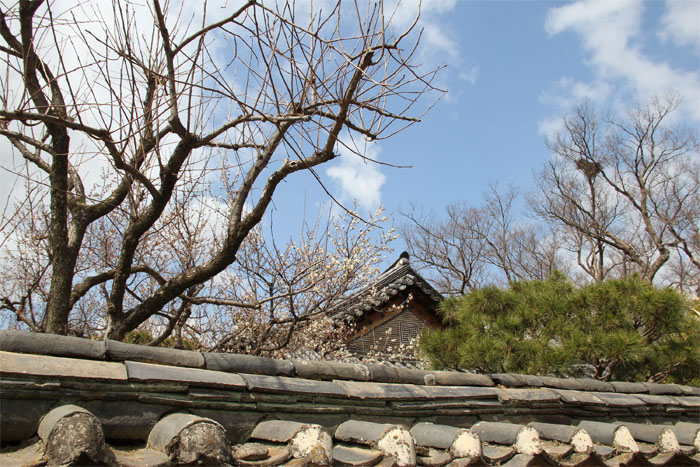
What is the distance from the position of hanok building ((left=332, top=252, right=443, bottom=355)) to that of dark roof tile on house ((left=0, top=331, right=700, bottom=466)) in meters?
6.45

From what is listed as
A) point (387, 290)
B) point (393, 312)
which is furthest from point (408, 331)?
point (387, 290)

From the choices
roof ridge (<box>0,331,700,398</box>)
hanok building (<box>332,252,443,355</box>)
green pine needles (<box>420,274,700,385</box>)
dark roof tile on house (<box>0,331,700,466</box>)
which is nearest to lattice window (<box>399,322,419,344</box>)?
hanok building (<box>332,252,443,355</box>)

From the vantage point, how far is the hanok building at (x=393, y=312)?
10422 mm

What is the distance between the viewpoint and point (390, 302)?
1150cm

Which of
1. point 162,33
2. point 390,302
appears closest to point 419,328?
point 390,302

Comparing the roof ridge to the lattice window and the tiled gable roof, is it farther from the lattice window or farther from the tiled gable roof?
the lattice window

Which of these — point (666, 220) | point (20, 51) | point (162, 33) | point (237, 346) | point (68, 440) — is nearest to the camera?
point (68, 440)

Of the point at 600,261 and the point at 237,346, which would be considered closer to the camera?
the point at 237,346

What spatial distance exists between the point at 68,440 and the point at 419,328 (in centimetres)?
1063

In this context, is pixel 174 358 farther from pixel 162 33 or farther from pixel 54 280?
pixel 54 280

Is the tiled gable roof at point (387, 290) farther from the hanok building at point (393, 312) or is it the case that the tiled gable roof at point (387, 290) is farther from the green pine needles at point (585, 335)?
the green pine needles at point (585, 335)

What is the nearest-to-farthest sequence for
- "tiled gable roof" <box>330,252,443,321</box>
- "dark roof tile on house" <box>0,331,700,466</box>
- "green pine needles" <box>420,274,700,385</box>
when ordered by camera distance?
"dark roof tile on house" <box>0,331,700,466</box> < "green pine needles" <box>420,274,700,385</box> < "tiled gable roof" <box>330,252,443,321</box>

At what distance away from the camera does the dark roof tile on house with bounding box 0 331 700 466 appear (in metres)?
1.77

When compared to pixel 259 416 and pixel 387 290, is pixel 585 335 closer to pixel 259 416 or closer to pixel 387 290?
pixel 387 290
